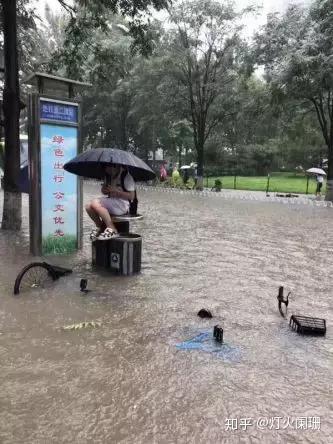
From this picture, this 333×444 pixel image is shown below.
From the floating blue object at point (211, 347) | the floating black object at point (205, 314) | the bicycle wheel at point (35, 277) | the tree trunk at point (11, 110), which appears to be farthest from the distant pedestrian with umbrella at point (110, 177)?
the tree trunk at point (11, 110)

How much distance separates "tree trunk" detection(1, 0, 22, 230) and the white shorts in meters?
4.22

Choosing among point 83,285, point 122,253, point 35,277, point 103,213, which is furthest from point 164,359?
point 103,213

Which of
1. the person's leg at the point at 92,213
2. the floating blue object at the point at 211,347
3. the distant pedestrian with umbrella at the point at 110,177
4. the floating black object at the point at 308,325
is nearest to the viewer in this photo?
the floating blue object at the point at 211,347

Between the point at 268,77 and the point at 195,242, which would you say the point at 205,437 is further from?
the point at 268,77

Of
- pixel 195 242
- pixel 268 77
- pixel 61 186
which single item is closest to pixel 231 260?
pixel 195 242

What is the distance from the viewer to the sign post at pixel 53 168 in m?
8.16

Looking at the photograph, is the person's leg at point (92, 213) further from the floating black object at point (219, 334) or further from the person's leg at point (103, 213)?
the floating black object at point (219, 334)

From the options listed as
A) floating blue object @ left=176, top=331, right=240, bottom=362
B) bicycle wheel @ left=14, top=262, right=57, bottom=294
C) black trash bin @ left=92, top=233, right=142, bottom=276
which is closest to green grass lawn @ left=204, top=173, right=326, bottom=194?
black trash bin @ left=92, top=233, right=142, bottom=276

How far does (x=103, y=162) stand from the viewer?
7.32m

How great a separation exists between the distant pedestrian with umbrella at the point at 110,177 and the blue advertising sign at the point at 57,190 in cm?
64

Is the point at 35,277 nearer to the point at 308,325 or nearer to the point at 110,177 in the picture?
the point at 110,177

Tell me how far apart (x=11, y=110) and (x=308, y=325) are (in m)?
8.45

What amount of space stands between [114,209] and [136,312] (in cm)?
242

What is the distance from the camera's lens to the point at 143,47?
13.6 m
